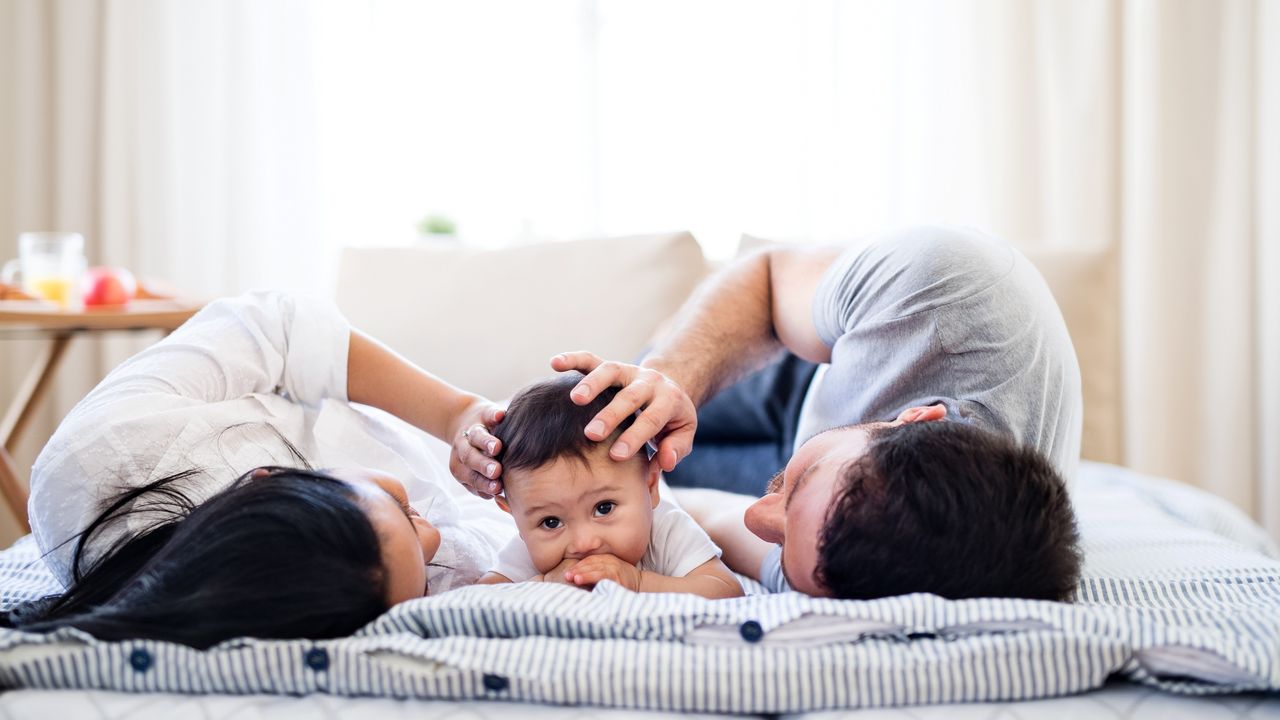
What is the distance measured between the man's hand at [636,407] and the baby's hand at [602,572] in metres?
0.12

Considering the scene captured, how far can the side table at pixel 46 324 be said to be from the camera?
2.12m

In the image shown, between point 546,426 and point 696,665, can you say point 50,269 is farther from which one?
point 696,665

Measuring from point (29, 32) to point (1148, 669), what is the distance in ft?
12.5

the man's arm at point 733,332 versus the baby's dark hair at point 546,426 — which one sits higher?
the man's arm at point 733,332

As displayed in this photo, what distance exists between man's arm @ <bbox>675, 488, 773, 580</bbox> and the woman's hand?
1.12 ft

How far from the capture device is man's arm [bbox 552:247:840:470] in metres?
1.21

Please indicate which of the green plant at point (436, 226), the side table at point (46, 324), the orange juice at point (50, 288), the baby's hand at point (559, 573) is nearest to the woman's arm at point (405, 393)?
the baby's hand at point (559, 573)

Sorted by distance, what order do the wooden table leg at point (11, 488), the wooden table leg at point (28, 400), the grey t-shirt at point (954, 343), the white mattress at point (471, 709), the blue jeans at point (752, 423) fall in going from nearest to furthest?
the white mattress at point (471, 709) < the grey t-shirt at point (954, 343) < the blue jeans at point (752, 423) < the wooden table leg at point (11, 488) < the wooden table leg at point (28, 400)

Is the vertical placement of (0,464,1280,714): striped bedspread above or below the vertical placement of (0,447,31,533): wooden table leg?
above

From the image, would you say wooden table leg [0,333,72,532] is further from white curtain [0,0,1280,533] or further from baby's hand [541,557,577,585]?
baby's hand [541,557,577,585]

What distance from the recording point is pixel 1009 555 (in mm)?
887

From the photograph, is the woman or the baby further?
Answer: the baby

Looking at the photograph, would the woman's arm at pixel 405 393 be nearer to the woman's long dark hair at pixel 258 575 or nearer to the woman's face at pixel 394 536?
the woman's face at pixel 394 536

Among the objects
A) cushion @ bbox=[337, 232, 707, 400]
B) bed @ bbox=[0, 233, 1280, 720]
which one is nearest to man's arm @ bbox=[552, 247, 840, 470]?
bed @ bbox=[0, 233, 1280, 720]
